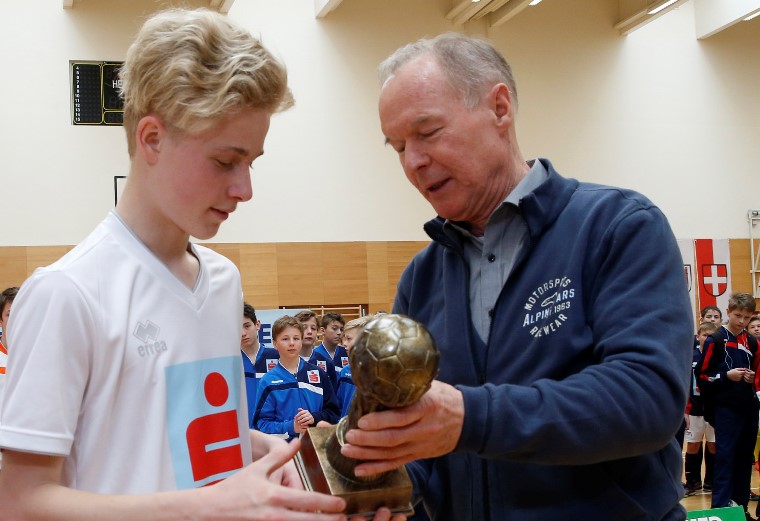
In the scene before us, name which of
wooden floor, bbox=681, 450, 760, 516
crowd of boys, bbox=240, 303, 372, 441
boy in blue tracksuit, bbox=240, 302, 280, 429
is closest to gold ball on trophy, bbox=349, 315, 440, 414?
crowd of boys, bbox=240, 303, 372, 441

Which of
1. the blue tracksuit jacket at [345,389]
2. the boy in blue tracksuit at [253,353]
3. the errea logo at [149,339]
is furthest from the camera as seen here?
the boy in blue tracksuit at [253,353]

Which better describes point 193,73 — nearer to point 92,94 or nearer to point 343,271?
point 92,94

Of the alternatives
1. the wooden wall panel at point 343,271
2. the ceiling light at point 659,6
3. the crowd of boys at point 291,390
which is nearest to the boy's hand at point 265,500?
the crowd of boys at point 291,390

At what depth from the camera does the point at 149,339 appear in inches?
62.2

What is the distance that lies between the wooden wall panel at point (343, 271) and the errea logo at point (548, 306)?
11.7m

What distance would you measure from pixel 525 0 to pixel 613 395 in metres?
12.4

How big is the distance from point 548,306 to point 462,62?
642 mm

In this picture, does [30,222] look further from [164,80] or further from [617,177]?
[164,80]

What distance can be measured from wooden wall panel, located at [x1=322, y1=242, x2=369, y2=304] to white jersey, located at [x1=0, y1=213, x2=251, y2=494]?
11.6 m

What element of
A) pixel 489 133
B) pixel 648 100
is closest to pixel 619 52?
pixel 648 100

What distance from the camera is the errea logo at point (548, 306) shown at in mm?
1633

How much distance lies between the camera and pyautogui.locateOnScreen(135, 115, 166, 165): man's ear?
1606 millimetres

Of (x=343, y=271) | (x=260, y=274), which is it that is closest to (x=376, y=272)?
(x=343, y=271)

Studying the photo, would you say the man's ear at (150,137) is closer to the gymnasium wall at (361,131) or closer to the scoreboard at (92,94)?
the gymnasium wall at (361,131)
